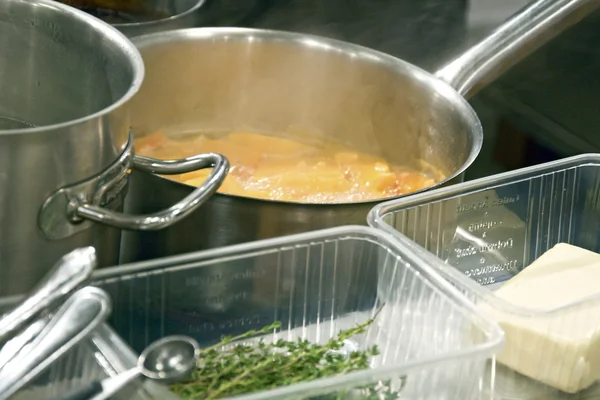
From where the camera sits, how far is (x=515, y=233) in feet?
2.50

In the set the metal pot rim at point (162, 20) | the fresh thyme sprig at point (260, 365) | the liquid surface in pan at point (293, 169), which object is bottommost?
the liquid surface in pan at point (293, 169)

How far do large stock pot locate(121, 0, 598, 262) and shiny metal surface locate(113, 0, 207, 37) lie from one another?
113 millimetres

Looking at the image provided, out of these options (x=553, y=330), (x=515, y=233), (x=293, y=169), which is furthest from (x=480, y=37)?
(x=553, y=330)

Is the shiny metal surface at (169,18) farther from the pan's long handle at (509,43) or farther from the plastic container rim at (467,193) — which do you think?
the plastic container rim at (467,193)

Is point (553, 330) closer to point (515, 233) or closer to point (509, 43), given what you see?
point (515, 233)

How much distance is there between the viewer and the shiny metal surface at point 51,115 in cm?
53

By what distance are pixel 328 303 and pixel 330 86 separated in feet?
1.50

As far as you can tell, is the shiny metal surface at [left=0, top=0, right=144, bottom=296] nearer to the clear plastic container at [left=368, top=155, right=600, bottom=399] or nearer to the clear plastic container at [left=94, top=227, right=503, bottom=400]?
the clear plastic container at [left=94, top=227, right=503, bottom=400]

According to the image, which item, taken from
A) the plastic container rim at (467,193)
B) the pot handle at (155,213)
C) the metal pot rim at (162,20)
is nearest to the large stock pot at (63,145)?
the pot handle at (155,213)

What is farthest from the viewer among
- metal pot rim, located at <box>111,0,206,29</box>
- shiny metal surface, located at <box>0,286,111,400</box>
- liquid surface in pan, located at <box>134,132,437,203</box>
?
metal pot rim, located at <box>111,0,206,29</box>

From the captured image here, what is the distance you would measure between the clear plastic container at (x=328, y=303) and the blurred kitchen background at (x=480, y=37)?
39 centimetres

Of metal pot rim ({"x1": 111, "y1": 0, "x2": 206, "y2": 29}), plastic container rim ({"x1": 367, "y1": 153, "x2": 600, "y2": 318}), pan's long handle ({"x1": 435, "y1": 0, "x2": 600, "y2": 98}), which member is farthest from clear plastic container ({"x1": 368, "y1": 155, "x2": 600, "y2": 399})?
metal pot rim ({"x1": 111, "y1": 0, "x2": 206, "y2": 29})

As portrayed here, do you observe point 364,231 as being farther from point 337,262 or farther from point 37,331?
point 37,331

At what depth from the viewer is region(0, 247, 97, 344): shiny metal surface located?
481 millimetres
